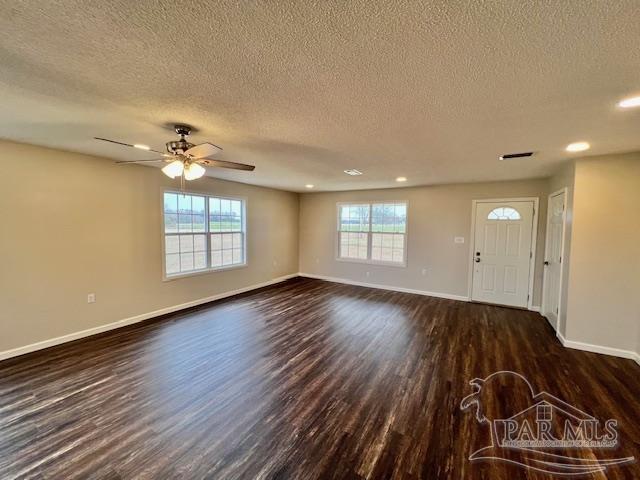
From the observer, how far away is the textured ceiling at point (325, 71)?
1112mm

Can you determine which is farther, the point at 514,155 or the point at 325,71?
the point at 514,155

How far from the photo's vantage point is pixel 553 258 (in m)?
4.21

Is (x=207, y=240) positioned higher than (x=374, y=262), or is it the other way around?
(x=207, y=240)

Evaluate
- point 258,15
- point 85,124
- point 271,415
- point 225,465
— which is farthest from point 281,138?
point 225,465

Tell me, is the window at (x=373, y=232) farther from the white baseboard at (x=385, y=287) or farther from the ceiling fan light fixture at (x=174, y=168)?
the ceiling fan light fixture at (x=174, y=168)

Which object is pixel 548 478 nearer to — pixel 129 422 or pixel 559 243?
pixel 129 422

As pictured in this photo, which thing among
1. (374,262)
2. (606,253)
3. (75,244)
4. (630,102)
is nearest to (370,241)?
(374,262)

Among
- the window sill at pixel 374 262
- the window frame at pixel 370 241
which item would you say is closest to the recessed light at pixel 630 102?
the window frame at pixel 370 241

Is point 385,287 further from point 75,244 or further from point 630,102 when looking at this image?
point 75,244

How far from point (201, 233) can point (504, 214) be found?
19.3 ft

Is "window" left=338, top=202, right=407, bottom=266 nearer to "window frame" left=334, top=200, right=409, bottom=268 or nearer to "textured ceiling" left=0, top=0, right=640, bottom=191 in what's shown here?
"window frame" left=334, top=200, right=409, bottom=268

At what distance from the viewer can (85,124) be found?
7.91 ft

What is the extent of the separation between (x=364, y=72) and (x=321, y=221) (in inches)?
231

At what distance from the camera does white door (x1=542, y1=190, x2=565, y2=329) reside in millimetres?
3903
